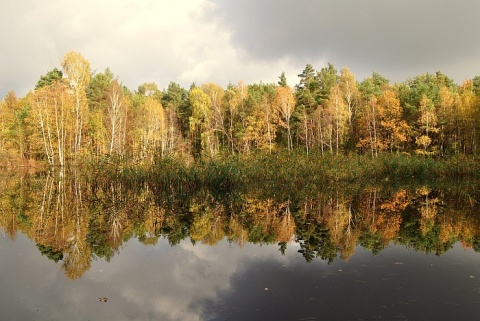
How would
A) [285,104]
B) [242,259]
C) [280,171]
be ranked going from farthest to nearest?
[285,104] → [280,171] → [242,259]

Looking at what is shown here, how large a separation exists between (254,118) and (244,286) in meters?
42.9

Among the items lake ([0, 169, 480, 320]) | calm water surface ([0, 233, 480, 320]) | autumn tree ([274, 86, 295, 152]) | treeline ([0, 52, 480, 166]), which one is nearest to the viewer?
calm water surface ([0, 233, 480, 320])

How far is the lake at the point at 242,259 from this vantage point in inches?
188

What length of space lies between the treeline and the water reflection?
19.6 meters

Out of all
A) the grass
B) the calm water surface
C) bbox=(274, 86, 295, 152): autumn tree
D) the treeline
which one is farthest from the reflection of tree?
bbox=(274, 86, 295, 152): autumn tree

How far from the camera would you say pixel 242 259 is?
6.91 metres

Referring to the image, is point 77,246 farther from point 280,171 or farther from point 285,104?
point 285,104

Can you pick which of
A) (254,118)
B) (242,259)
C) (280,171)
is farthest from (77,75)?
(242,259)

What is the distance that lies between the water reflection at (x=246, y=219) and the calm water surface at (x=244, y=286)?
41 cm

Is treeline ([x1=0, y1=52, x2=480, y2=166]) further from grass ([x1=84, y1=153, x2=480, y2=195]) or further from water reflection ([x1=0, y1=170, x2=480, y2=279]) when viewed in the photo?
water reflection ([x1=0, y1=170, x2=480, y2=279])

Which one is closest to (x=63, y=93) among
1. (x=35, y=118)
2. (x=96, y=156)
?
(x=35, y=118)

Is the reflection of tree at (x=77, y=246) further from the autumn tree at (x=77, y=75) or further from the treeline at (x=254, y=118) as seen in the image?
the autumn tree at (x=77, y=75)

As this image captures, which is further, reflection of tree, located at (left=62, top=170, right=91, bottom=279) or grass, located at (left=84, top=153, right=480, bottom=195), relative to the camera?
grass, located at (left=84, top=153, right=480, bottom=195)

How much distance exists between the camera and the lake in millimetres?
4770
